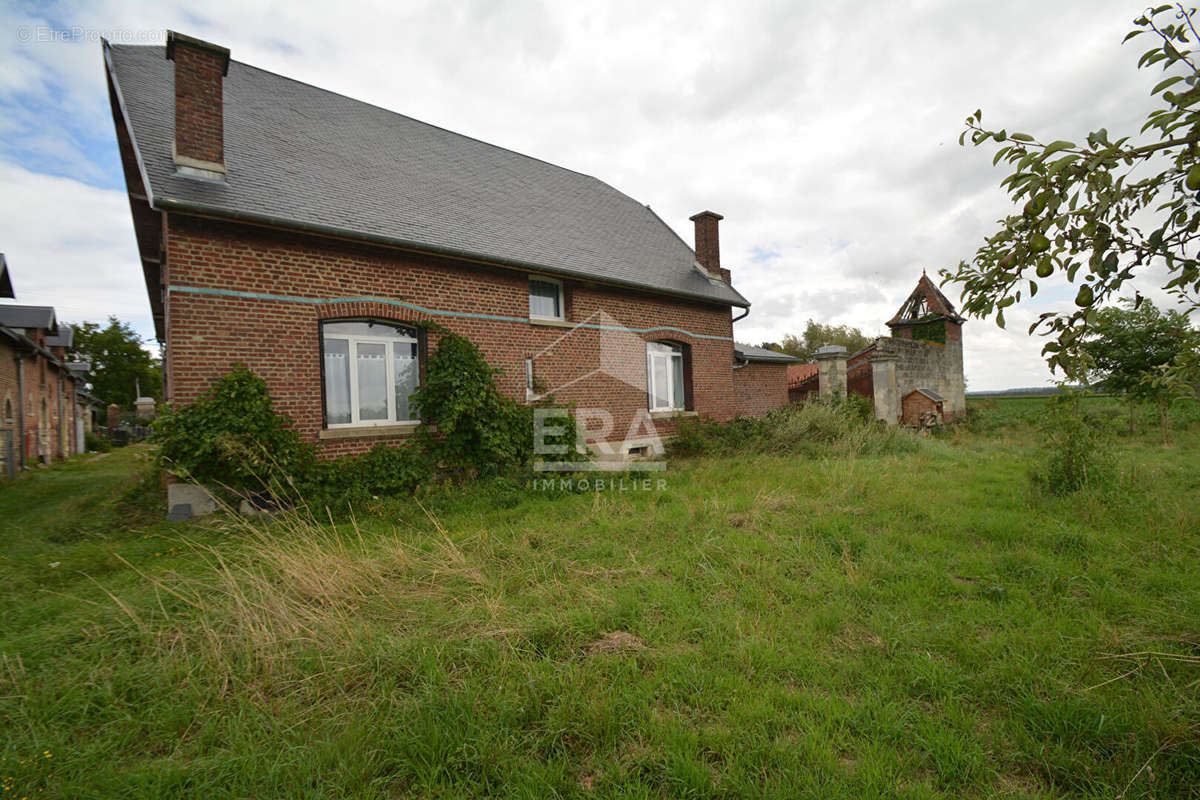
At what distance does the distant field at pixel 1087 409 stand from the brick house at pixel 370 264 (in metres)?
9.07

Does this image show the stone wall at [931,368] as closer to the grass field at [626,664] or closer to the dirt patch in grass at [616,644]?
the grass field at [626,664]

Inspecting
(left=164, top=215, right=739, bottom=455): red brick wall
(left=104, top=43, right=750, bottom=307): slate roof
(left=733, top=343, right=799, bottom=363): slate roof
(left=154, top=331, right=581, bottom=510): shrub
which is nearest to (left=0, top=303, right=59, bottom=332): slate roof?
(left=104, top=43, right=750, bottom=307): slate roof

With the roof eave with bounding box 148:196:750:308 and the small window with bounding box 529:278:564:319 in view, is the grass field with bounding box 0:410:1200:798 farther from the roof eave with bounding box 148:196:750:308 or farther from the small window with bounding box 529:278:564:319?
the small window with bounding box 529:278:564:319

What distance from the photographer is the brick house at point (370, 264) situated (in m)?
6.56

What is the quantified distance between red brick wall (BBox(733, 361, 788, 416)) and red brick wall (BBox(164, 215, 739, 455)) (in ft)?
14.3

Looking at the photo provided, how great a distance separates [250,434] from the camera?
A: 6125mm

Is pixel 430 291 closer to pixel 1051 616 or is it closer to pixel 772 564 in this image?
pixel 772 564

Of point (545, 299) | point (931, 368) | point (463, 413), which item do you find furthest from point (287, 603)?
point (931, 368)

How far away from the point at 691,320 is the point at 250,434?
361 inches

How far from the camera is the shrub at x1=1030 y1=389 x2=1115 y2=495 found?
6.16 metres

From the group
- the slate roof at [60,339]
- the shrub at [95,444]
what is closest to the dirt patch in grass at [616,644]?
the slate roof at [60,339]

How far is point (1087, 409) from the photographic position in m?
15.3

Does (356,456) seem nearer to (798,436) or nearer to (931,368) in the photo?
(798,436)

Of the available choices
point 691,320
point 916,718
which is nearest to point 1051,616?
point 916,718
